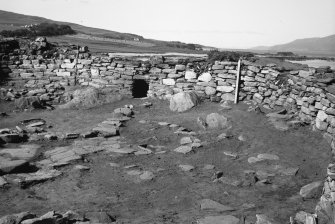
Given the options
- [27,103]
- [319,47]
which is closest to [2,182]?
[27,103]

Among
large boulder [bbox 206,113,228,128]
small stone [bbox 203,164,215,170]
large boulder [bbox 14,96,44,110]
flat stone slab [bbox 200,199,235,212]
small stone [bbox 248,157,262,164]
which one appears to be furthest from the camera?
large boulder [bbox 14,96,44,110]

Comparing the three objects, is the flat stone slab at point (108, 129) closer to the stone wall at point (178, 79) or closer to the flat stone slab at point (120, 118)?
the flat stone slab at point (120, 118)

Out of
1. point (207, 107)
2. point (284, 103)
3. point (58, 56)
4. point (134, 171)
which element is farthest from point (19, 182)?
point (58, 56)

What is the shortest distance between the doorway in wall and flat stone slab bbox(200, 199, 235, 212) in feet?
24.0

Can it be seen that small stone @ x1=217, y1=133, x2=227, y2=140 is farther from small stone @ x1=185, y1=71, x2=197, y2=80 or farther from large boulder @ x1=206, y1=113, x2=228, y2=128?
small stone @ x1=185, y1=71, x2=197, y2=80

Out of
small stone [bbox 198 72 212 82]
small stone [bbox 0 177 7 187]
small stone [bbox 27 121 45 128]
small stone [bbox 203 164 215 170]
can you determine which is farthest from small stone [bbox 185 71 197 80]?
small stone [bbox 0 177 7 187]

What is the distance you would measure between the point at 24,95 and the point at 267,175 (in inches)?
362

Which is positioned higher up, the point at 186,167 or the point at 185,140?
the point at 185,140

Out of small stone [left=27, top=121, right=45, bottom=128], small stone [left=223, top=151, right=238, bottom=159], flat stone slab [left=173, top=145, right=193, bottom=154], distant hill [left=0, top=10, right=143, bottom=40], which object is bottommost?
flat stone slab [left=173, top=145, right=193, bottom=154]

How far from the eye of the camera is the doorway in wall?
11.5 m

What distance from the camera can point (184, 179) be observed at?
554cm

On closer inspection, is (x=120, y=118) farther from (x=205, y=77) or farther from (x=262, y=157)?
(x=262, y=157)

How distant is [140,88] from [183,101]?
2471 mm

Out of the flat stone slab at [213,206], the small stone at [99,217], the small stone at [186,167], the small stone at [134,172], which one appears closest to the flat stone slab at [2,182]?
the small stone at [99,217]
